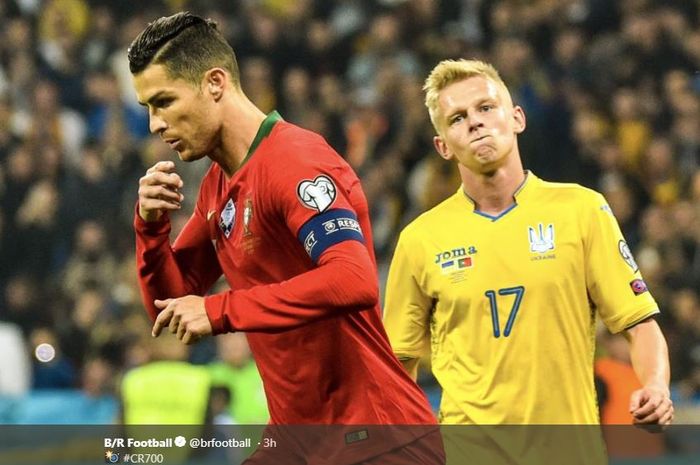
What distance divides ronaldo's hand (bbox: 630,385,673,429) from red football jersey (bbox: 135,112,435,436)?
0.57 meters

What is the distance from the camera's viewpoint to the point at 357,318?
362 centimetres

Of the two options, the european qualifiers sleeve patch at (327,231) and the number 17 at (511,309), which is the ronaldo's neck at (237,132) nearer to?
the european qualifiers sleeve patch at (327,231)

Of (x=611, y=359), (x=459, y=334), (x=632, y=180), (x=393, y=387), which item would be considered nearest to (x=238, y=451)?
(x=459, y=334)

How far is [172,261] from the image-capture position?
157 inches

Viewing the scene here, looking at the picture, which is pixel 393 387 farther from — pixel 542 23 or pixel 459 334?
pixel 542 23

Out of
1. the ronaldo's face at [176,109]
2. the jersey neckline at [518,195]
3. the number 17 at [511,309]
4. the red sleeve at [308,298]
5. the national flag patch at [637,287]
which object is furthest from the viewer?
the jersey neckline at [518,195]

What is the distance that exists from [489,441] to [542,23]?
6870mm

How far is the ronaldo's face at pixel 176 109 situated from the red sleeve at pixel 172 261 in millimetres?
294

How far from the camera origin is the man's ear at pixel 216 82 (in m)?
3.71

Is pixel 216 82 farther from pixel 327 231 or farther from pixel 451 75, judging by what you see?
pixel 451 75

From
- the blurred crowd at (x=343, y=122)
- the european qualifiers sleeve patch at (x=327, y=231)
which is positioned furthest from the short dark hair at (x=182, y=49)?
the blurred crowd at (x=343, y=122)

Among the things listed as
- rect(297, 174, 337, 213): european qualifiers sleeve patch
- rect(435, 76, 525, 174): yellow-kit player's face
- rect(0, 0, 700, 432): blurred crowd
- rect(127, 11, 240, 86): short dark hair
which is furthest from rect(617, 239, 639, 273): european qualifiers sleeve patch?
rect(0, 0, 700, 432): blurred crowd

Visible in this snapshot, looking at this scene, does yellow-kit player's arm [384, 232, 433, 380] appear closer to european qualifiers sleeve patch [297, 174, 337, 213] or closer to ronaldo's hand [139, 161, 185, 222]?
ronaldo's hand [139, 161, 185, 222]

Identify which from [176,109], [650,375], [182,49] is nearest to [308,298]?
[176,109]
